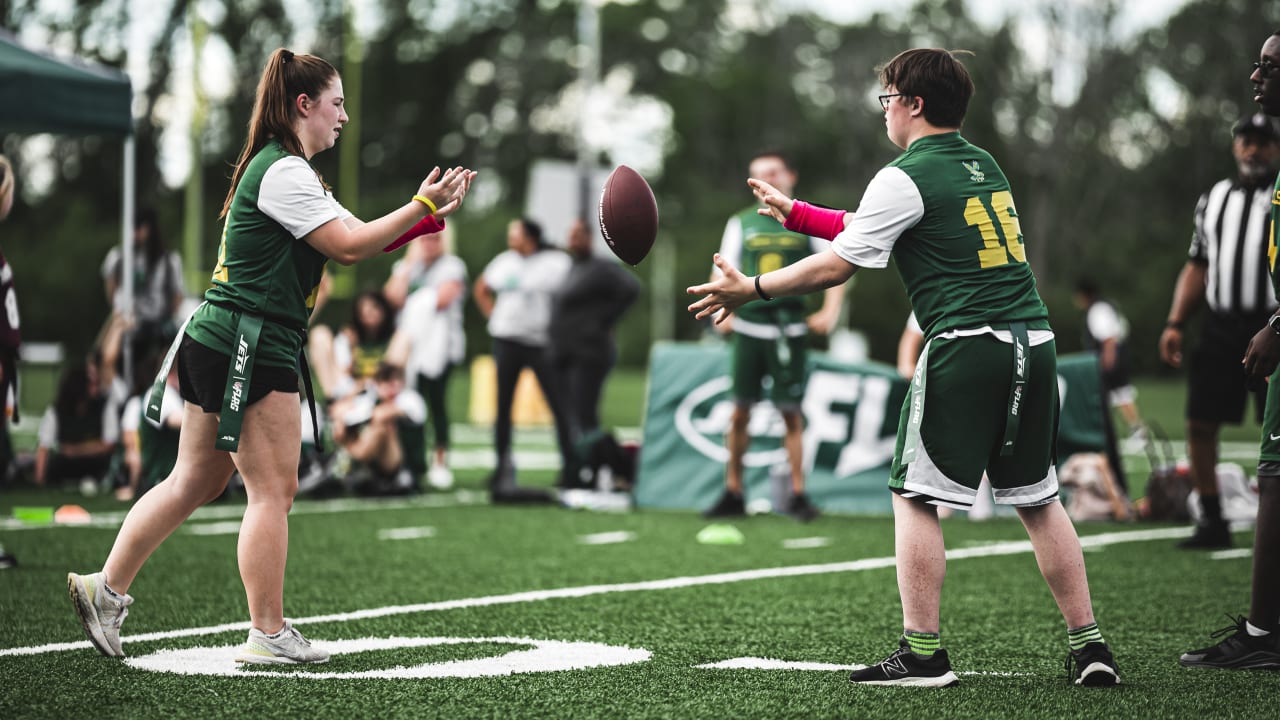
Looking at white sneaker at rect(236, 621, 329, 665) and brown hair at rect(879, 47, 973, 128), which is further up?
brown hair at rect(879, 47, 973, 128)

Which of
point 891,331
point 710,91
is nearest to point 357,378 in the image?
point 891,331

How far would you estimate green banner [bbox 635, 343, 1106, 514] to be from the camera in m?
9.78

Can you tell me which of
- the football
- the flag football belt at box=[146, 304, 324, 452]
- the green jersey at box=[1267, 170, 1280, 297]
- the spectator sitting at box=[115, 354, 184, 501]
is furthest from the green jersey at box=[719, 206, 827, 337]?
the flag football belt at box=[146, 304, 324, 452]

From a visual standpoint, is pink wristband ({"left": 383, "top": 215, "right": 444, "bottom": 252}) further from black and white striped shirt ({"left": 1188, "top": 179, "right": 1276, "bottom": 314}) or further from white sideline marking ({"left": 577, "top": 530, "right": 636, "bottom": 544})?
black and white striped shirt ({"left": 1188, "top": 179, "right": 1276, "bottom": 314})

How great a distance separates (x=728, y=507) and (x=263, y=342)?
17.8 feet

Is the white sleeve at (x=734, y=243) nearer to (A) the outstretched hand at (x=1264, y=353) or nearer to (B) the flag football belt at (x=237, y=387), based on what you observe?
(A) the outstretched hand at (x=1264, y=353)

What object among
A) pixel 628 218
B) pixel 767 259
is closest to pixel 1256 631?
pixel 628 218

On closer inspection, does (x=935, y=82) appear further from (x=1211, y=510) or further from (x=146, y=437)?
(x=146, y=437)

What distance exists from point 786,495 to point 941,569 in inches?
219

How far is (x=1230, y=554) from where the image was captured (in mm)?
7738

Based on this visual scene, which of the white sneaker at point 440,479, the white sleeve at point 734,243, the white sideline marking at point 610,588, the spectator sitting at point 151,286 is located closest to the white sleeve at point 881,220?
the white sideline marking at point 610,588

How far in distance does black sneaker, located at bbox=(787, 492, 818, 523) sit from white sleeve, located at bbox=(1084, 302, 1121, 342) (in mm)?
6753

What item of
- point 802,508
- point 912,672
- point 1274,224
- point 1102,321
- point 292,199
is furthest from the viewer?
point 1102,321

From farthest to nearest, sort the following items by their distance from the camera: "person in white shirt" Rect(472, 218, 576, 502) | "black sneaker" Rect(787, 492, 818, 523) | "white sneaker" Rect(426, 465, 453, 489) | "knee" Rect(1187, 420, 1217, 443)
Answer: "white sneaker" Rect(426, 465, 453, 489) → "person in white shirt" Rect(472, 218, 576, 502) → "black sneaker" Rect(787, 492, 818, 523) → "knee" Rect(1187, 420, 1217, 443)
